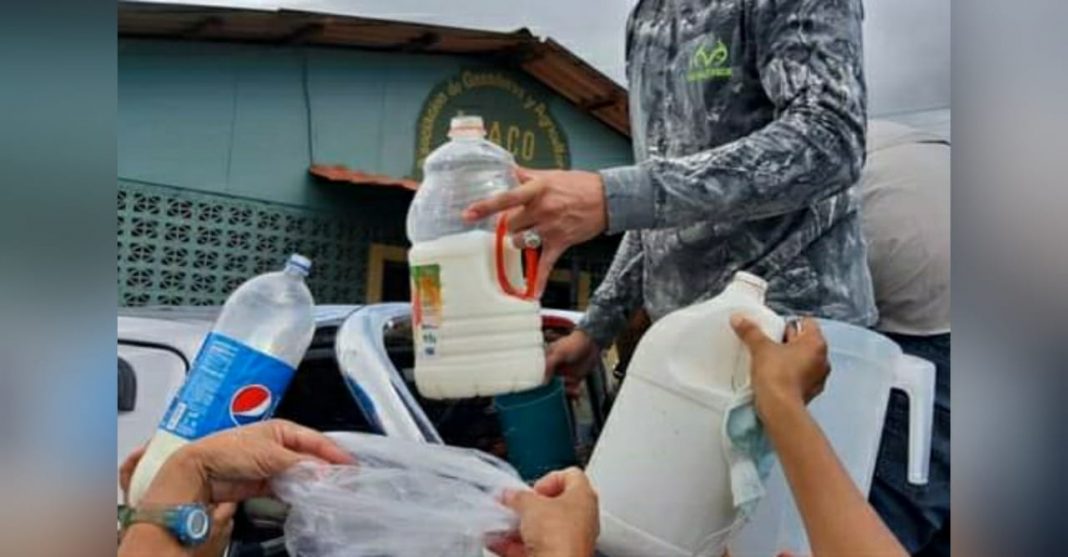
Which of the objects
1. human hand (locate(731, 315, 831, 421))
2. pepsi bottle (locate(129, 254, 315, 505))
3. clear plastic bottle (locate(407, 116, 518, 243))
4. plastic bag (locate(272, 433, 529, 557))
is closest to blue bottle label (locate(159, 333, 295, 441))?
pepsi bottle (locate(129, 254, 315, 505))

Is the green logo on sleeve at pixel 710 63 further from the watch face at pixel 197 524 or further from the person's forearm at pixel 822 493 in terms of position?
the watch face at pixel 197 524

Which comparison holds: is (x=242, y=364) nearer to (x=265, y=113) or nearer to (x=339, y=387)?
(x=339, y=387)

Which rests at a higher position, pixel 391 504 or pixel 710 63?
pixel 710 63

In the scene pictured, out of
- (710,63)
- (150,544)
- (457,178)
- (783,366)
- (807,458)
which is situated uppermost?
(710,63)

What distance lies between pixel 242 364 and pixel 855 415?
2.60ft

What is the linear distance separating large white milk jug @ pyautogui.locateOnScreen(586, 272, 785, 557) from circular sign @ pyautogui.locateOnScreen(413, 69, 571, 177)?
0.27 m

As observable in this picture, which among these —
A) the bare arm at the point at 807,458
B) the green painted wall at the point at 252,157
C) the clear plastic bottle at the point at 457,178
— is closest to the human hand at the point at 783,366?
the bare arm at the point at 807,458

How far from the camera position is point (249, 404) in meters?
1.42

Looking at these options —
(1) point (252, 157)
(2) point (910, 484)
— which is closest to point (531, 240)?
(1) point (252, 157)
